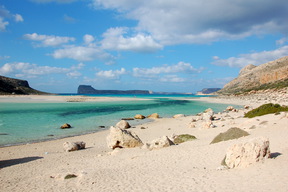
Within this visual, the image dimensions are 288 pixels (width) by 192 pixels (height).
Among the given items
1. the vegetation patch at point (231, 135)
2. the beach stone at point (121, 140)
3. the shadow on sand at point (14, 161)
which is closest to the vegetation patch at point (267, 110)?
the vegetation patch at point (231, 135)

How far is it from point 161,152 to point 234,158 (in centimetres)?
503

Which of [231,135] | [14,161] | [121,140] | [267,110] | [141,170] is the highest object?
[267,110]

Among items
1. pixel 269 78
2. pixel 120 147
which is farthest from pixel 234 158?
pixel 269 78

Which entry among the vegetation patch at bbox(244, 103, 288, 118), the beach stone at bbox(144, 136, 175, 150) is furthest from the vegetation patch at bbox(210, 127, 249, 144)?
the vegetation patch at bbox(244, 103, 288, 118)

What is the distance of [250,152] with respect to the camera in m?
8.65

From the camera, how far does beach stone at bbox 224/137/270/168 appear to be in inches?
340

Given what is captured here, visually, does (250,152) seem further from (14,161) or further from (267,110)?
(267,110)

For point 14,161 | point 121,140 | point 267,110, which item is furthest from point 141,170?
point 267,110

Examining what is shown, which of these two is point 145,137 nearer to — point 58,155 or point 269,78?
point 58,155

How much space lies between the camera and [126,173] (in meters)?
9.84

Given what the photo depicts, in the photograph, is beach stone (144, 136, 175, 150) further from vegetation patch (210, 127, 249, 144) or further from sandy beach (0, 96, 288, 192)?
vegetation patch (210, 127, 249, 144)

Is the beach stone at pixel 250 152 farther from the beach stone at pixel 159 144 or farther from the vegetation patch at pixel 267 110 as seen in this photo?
the vegetation patch at pixel 267 110

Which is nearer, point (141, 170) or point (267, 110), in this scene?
point (141, 170)

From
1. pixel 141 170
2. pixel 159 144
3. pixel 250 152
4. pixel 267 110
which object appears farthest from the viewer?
pixel 267 110
